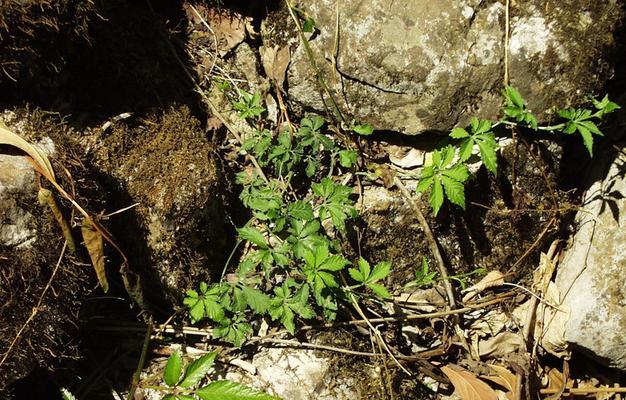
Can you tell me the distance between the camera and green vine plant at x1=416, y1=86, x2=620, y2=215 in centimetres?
274

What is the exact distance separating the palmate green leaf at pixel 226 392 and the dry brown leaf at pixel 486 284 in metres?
1.71

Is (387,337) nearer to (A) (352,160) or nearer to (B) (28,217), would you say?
(A) (352,160)

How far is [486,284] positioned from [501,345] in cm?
36

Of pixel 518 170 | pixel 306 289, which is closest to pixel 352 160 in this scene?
pixel 306 289

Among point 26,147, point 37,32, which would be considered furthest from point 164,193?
point 37,32

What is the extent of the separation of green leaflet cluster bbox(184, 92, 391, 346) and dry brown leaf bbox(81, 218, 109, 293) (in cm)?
45

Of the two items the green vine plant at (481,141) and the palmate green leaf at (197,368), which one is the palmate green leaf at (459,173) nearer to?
the green vine plant at (481,141)

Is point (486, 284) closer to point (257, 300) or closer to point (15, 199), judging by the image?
point (257, 300)

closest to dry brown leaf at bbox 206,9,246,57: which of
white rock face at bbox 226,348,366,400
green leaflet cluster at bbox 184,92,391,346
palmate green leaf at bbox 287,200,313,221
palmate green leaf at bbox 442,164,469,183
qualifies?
green leaflet cluster at bbox 184,92,391,346

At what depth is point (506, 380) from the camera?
3.00 meters

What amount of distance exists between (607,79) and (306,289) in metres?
1.99

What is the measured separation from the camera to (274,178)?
3.25 metres

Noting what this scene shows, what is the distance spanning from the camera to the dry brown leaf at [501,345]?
3.12 m

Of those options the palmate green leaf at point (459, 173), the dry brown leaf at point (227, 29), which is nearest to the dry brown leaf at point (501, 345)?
the palmate green leaf at point (459, 173)
